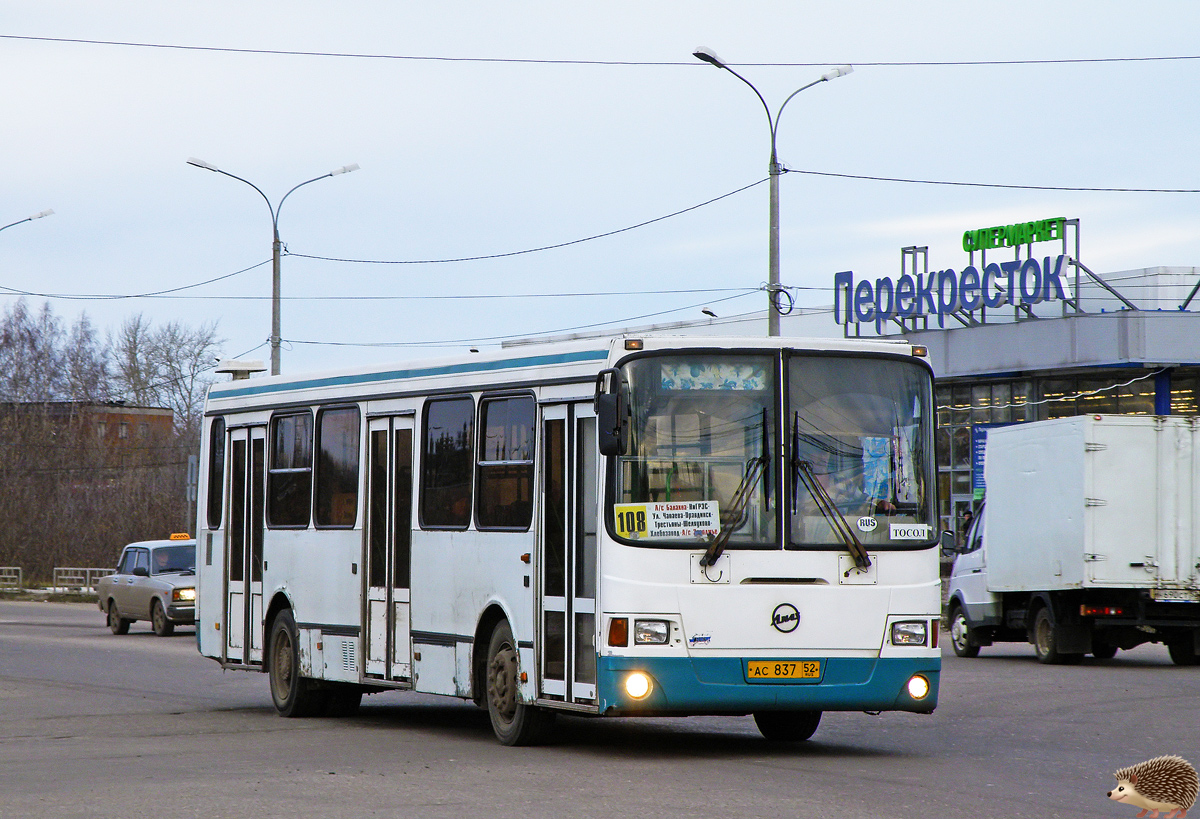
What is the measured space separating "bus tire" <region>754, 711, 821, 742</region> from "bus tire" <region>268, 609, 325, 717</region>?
4319 millimetres

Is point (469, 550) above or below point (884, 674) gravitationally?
above

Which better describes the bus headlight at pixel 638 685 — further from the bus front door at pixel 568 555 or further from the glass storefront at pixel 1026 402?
the glass storefront at pixel 1026 402

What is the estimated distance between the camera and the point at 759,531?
1133 cm

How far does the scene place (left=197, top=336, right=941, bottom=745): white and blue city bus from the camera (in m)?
11.2

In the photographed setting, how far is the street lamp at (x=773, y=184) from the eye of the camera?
25688mm

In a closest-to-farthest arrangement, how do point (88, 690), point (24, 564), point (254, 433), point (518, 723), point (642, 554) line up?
point (642, 554)
point (518, 723)
point (254, 433)
point (88, 690)
point (24, 564)

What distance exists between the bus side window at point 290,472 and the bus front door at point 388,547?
1.16 metres

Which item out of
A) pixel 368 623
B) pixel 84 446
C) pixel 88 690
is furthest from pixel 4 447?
pixel 368 623

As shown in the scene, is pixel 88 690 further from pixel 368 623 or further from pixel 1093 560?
pixel 1093 560

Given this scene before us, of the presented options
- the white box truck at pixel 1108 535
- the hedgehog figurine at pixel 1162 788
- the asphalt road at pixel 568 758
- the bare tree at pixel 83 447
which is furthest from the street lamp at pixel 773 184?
the bare tree at pixel 83 447

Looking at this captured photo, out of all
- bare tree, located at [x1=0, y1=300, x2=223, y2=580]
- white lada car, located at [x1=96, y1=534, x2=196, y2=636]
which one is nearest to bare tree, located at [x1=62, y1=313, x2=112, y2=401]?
bare tree, located at [x1=0, y1=300, x2=223, y2=580]

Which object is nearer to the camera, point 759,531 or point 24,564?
point 759,531

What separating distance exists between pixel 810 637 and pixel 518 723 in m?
2.14

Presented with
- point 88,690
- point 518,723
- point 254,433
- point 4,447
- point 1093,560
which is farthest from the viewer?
point 4,447
